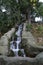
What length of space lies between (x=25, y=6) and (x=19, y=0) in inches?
23.1

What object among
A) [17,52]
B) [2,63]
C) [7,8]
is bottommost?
[17,52]

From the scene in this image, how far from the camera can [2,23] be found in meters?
9.63

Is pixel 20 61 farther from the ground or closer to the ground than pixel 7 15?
closer to the ground

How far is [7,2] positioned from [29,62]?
7.84 meters

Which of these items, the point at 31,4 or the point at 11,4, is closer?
the point at 11,4

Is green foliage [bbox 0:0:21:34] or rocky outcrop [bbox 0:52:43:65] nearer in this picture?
rocky outcrop [bbox 0:52:43:65]

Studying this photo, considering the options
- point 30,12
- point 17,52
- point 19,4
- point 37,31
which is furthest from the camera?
point 30,12

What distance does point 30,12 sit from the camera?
1401 cm

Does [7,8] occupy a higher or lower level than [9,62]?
higher

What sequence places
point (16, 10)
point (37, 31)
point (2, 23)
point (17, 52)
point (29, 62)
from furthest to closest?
point (16, 10) < point (37, 31) < point (2, 23) < point (17, 52) < point (29, 62)

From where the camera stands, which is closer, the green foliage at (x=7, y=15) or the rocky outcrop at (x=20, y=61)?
the rocky outcrop at (x=20, y=61)

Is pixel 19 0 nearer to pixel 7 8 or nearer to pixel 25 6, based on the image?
pixel 25 6

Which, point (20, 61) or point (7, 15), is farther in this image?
point (7, 15)

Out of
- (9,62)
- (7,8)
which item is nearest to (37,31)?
(7,8)
